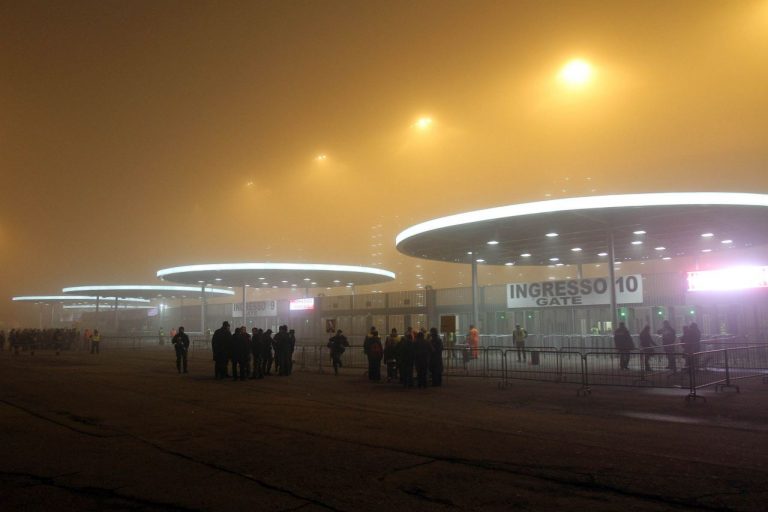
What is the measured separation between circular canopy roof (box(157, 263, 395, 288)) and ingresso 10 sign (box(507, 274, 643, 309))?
1310cm

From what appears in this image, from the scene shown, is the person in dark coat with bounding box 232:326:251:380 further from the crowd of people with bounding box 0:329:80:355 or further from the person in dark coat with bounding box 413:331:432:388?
the crowd of people with bounding box 0:329:80:355

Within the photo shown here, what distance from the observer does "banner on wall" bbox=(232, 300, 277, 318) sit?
4216 centimetres

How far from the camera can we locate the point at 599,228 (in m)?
19.3

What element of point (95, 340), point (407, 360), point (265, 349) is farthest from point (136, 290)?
point (407, 360)

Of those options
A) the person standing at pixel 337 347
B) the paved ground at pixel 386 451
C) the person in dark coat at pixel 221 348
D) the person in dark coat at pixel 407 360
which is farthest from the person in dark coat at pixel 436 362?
the person in dark coat at pixel 221 348

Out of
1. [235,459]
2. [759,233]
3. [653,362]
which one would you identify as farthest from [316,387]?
[759,233]

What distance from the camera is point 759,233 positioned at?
20.6 m

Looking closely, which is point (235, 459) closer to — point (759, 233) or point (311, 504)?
point (311, 504)

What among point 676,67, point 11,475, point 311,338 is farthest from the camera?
point 311,338

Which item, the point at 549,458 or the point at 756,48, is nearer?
the point at 549,458

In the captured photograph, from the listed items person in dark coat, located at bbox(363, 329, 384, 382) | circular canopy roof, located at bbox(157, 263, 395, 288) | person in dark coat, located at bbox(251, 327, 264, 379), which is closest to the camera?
person in dark coat, located at bbox(363, 329, 384, 382)

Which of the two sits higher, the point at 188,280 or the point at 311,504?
the point at 188,280

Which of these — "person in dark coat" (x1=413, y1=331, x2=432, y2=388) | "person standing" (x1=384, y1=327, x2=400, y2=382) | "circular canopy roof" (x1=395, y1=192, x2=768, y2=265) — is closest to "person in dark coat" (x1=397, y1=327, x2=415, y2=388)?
"person in dark coat" (x1=413, y1=331, x2=432, y2=388)

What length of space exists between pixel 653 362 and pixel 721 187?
6899mm
